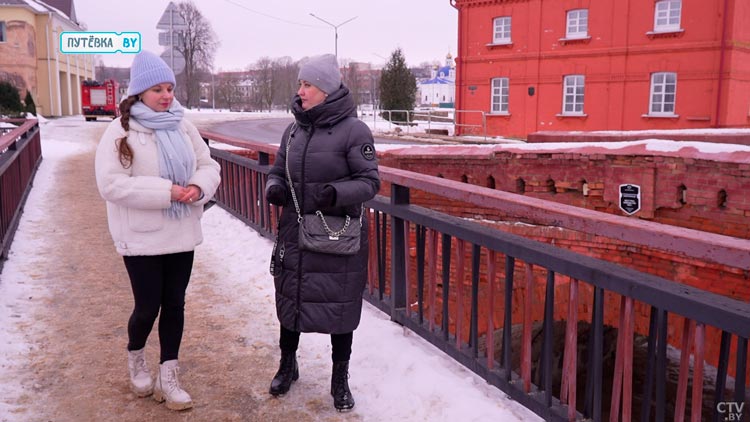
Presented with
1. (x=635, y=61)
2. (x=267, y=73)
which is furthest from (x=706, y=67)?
(x=267, y=73)

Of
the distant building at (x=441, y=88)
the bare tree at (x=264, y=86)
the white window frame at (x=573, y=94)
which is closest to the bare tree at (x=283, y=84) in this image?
the bare tree at (x=264, y=86)

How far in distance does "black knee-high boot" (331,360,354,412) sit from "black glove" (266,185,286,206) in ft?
3.03

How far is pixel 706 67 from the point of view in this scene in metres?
23.5

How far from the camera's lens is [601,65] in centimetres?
2603

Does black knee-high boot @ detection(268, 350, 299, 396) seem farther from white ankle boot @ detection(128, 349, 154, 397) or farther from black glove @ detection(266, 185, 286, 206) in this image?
black glove @ detection(266, 185, 286, 206)

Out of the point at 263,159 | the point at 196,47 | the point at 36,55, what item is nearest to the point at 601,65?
the point at 263,159

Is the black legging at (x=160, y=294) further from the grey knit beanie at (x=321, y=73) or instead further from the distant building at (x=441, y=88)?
the distant building at (x=441, y=88)

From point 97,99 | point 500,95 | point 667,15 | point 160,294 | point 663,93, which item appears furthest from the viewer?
point 97,99

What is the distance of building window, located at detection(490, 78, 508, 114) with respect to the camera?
29.2 m

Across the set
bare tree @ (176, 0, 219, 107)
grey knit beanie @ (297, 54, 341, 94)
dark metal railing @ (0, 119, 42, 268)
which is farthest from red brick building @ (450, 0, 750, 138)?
bare tree @ (176, 0, 219, 107)

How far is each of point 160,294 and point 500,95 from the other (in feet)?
89.4

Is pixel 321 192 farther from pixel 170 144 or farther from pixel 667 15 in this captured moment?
pixel 667 15

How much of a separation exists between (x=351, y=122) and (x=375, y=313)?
6.39 feet

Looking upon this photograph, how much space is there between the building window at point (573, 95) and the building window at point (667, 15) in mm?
3472
